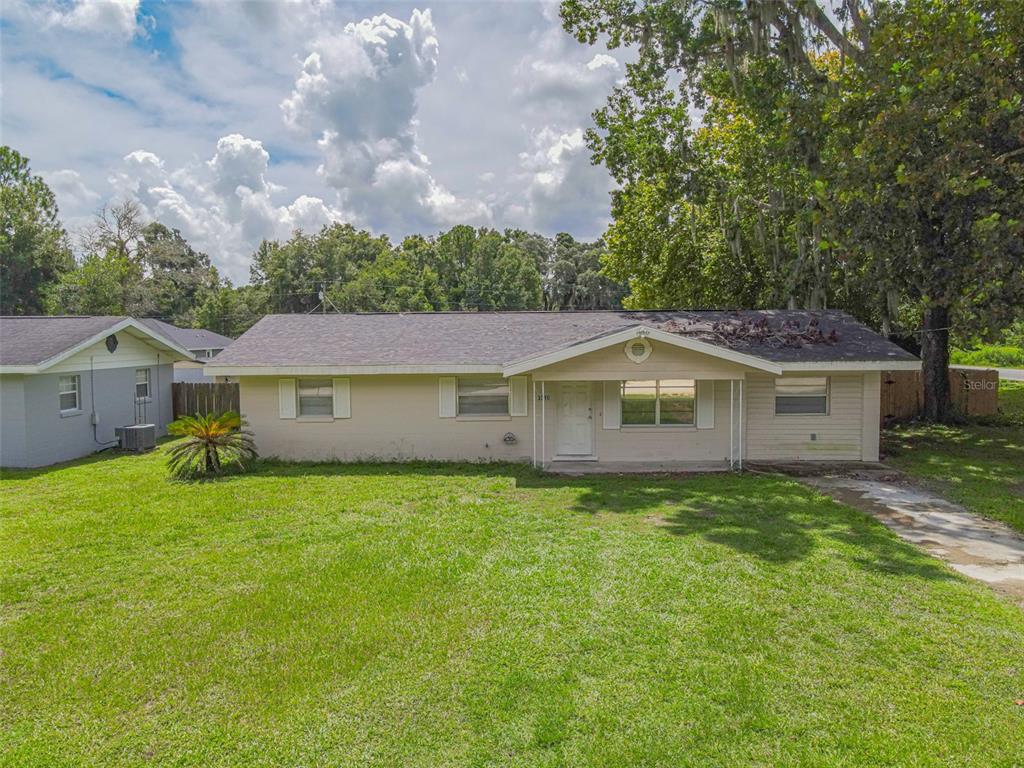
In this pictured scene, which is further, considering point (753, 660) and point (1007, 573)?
point (1007, 573)

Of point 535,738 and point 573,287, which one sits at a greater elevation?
point 573,287

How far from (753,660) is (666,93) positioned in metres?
17.0

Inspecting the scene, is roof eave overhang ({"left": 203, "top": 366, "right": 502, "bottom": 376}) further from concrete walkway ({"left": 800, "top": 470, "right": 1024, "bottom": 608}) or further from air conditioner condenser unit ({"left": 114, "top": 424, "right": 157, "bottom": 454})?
concrete walkway ({"left": 800, "top": 470, "right": 1024, "bottom": 608})

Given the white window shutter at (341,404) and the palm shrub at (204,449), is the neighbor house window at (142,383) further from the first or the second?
the white window shutter at (341,404)

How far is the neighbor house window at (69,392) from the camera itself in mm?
14023

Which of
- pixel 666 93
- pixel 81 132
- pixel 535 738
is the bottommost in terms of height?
pixel 535 738

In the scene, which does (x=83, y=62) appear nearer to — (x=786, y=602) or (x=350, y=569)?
(x=350, y=569)

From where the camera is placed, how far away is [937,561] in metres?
6.94

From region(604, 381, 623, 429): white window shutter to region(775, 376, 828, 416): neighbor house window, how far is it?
3.45m

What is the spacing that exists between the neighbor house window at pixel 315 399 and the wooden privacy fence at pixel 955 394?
1577cm

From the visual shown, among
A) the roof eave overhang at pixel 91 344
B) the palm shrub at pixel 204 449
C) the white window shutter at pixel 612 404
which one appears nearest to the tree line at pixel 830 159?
the white window shutter at pixel 612 404

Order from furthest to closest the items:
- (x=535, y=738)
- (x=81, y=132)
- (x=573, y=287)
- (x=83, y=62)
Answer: (x=573, y=287)
(x=81, y=132)
(x=83, y=62)
(x=535, y=738)

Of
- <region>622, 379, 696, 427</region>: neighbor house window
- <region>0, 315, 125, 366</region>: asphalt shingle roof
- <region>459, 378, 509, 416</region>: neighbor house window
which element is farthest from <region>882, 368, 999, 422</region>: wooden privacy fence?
<region>0, 315, 125, 366</region>: asphalt shingle roof

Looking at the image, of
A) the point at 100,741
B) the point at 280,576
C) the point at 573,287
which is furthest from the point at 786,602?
the point at 573,287
